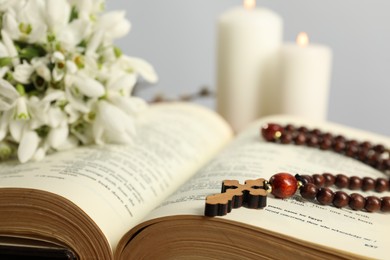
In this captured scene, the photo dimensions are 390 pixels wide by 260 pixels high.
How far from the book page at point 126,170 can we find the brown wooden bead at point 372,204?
0.27 meters

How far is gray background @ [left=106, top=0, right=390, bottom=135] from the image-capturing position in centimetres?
159

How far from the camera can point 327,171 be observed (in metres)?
0.85

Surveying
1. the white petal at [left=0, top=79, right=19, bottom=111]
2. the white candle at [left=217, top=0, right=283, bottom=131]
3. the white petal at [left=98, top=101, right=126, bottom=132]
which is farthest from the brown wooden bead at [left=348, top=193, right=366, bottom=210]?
the white candle at [left=217, top=0, right=283, bottom=131]

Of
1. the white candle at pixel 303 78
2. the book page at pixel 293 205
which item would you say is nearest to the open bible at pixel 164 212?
the book page at pixel 293 205

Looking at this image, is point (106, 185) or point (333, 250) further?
point (106, 185)

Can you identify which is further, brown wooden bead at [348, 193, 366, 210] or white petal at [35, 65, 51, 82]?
white petal at [35, 65, 51, 82]

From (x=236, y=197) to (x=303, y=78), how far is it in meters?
0.62

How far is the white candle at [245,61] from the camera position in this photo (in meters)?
1.26

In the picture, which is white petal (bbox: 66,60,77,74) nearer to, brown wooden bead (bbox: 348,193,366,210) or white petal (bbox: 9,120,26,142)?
white petal (bbox: 9,120,26,142)

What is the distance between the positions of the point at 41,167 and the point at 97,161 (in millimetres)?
75

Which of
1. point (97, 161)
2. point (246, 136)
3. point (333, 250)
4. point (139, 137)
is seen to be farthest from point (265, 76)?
point (333, 250)

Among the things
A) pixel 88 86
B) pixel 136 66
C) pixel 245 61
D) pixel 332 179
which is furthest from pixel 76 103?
pixel 245 61

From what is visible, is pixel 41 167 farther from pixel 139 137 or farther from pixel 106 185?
pixel 139 137

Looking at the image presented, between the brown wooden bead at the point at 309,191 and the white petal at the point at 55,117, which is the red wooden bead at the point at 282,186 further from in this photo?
the white petal at the point at 55,117
